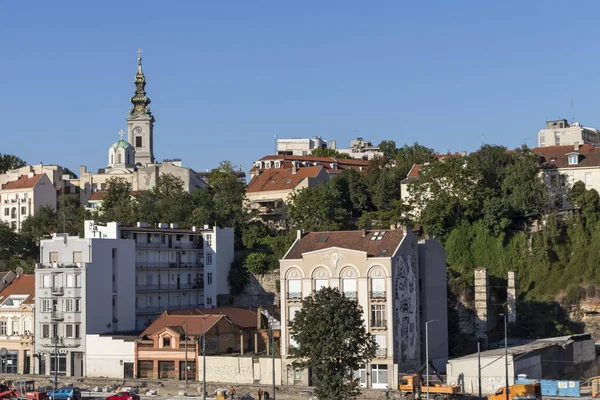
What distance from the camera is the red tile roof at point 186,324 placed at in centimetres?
9000

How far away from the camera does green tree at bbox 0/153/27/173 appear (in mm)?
167750

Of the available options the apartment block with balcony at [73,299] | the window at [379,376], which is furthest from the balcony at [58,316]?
the window at [379,376]

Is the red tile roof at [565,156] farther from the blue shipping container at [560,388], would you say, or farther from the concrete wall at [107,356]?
the concrete wall at [107,356]

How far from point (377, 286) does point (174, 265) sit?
3044cm

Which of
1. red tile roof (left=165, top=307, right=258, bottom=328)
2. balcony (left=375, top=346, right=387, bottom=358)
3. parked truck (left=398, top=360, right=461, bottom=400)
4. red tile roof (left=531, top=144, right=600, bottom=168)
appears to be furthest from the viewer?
red tile roof (left=531, top=144, right=600, bottom=168)

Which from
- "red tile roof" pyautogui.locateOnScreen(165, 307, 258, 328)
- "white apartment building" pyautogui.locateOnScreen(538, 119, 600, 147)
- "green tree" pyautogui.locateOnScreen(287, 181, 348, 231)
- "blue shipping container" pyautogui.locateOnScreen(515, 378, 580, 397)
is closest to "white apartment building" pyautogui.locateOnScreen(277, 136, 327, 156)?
"white apartment building" pyautogui.locateOnScreen(538, 119, 600, 147)

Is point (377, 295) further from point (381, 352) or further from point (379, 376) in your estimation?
point (379, 376)

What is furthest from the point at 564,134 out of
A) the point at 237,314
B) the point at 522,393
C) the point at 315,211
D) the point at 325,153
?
the point at 522,393

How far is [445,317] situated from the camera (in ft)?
307

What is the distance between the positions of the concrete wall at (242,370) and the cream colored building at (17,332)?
19.5 metres

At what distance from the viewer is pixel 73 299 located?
9625cm

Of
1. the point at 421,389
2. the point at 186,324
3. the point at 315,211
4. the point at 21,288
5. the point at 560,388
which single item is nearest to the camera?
the point at 421,389

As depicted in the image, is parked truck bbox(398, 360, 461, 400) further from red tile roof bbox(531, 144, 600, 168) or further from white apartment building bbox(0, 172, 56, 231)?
white apartment building bbox(0, 172, 56, 231)

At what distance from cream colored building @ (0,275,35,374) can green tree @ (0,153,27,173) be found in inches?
2736
